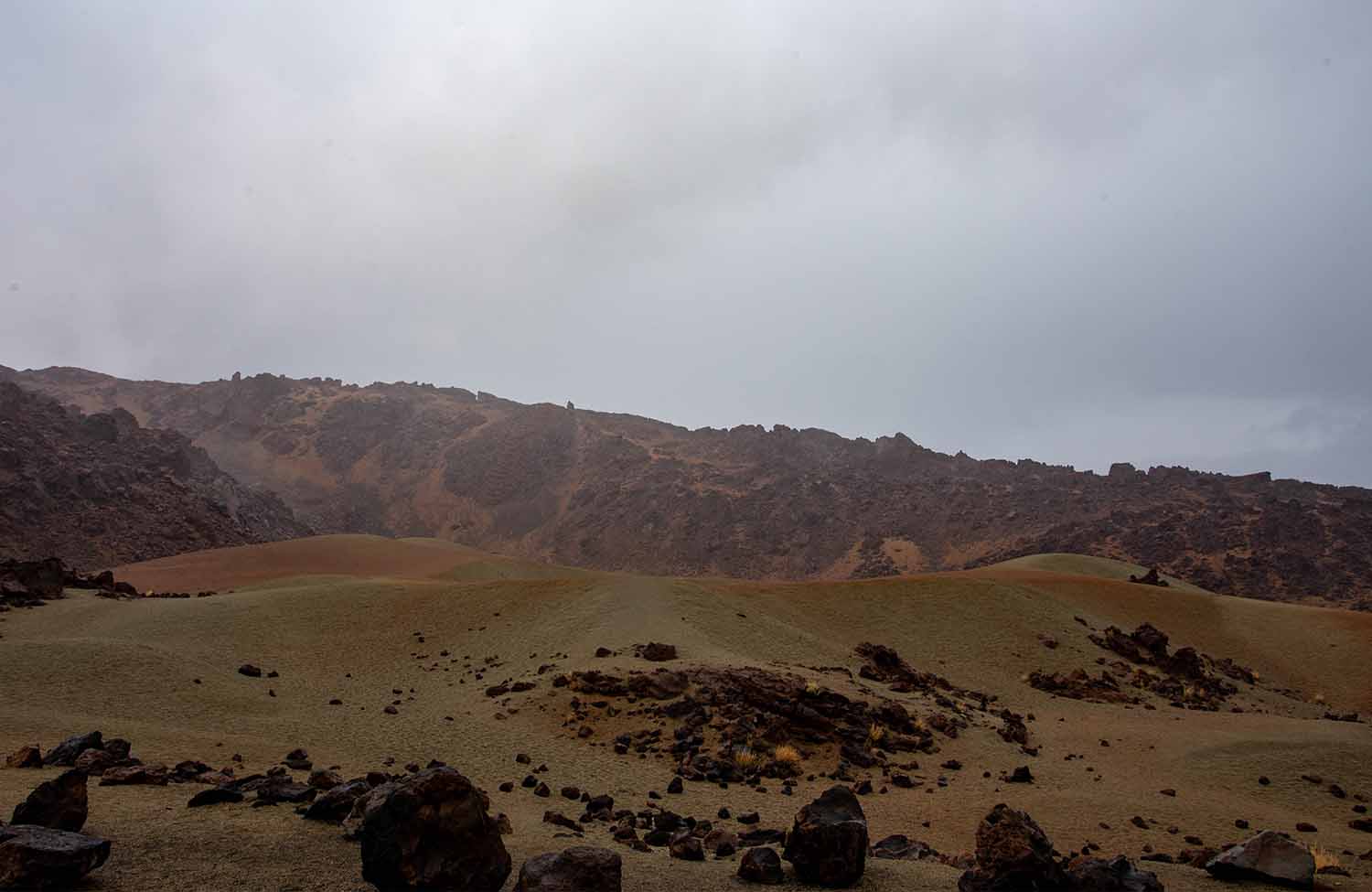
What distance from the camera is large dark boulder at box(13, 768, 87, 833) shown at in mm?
6758

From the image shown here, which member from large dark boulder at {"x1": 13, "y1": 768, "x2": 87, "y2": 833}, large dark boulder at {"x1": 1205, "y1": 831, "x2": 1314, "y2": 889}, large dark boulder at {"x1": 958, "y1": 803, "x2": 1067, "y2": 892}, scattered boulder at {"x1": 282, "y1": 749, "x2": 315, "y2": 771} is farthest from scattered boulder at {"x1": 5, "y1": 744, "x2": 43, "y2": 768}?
large dark boulder at {"x1": 1205, "y1": 831, "x2": 1314, "y2": 889}

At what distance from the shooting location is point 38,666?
16.5 meters

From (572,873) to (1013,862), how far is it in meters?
3.88

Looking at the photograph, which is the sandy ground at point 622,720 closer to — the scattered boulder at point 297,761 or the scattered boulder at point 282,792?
the scattered boulder at point 282,792

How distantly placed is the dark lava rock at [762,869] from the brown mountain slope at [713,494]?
53.5 m

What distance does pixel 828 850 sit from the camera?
7508 mm

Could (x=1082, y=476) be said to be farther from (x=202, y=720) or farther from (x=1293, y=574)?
(x=202, y=720)

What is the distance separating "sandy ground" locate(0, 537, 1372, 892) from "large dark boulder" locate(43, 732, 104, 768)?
0.56m

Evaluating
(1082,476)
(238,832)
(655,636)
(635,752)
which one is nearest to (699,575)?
(1082,476)

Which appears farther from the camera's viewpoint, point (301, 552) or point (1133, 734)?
point (301, 552)

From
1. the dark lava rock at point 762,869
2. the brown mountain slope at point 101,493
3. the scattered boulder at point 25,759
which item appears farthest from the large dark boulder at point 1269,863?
the brown mountain slope at point 101,493

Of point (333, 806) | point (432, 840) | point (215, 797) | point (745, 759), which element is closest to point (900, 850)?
point (745, 759)

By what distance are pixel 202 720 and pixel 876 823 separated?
12335mm

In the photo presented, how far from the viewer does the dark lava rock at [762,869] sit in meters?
7.53
